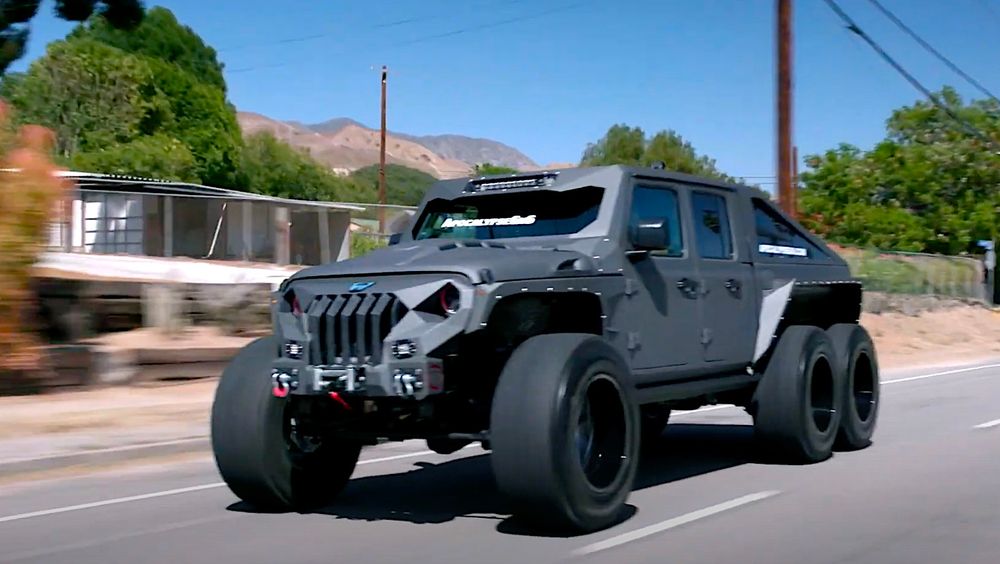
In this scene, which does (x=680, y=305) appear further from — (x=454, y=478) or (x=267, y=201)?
(x=267, y=201)

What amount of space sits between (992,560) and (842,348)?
154 inches

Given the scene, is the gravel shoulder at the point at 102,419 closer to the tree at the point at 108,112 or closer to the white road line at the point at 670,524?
the white road line at the point at 670,524

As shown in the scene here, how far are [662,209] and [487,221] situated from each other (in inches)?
51.0

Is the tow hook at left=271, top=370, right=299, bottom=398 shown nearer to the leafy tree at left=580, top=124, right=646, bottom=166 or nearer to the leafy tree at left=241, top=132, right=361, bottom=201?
the leafy tree at left=580, top=124, right=646, bottom=166

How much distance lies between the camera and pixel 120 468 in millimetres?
11102

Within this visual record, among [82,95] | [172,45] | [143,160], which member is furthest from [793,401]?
[172,45]

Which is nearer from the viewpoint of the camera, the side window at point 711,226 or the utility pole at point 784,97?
the side window at point 711,226

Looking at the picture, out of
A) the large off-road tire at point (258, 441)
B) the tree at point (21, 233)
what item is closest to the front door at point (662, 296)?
the large off-road tire at point (258, 441)

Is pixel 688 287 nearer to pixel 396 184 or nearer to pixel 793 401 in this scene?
pixel 793 401

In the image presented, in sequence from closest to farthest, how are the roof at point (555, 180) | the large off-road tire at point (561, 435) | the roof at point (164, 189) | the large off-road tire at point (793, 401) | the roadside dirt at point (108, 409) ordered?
the large off-road tire at point (561, 435) → the roof at point (555, 180) → the large off-road tire at point (793, 401) → the roadside dirt at point (108, 409) → the roof at point (164, 189)

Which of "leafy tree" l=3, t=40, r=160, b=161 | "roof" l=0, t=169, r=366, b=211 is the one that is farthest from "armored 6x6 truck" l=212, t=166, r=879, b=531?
"leafy tree" l=3, t=40, r=160, b=161

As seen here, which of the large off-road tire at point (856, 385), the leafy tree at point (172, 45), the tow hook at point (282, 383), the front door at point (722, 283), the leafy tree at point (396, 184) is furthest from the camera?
the leafy tree at point (396, 184)

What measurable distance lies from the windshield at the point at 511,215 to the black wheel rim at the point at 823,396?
2839mm

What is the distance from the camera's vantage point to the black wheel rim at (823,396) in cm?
1031
